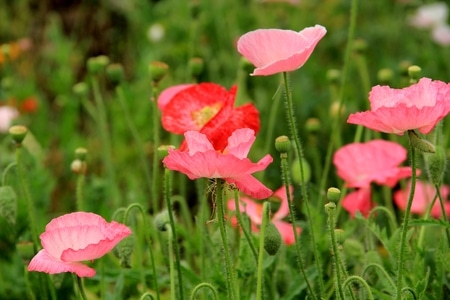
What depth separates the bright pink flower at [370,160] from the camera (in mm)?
1964

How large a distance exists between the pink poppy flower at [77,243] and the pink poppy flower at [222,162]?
14cm

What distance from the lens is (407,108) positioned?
4.29 feet

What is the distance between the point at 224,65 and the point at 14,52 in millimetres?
821

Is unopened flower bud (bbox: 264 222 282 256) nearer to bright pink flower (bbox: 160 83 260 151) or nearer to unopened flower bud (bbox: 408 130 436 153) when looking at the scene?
bright pink flower (bbox: 160 83 260 151)

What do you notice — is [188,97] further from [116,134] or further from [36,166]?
[116,134]

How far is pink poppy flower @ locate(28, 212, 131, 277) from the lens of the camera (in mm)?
1363

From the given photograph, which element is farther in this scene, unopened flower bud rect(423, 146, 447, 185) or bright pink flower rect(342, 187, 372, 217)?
bright pink flower rect(342, 187, 372, 217)

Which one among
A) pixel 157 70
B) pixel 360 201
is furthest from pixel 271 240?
pixel 360 201

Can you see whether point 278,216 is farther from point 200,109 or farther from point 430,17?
point 430,17

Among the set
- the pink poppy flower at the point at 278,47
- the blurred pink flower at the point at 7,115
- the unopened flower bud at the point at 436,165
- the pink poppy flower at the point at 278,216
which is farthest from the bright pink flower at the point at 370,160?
the blurred pink flower at the point at 7,115

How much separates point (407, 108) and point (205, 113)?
49cm

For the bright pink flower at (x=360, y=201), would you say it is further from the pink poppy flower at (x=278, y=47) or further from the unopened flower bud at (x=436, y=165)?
the pink poppy flower at (x=278, y=47)

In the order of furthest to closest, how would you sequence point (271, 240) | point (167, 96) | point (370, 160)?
point (370, 160) < point (167, 96) < point (271, 240)

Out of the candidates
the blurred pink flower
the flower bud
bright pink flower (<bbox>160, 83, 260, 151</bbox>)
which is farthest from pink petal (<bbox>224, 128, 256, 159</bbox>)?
the blurred pink flower
